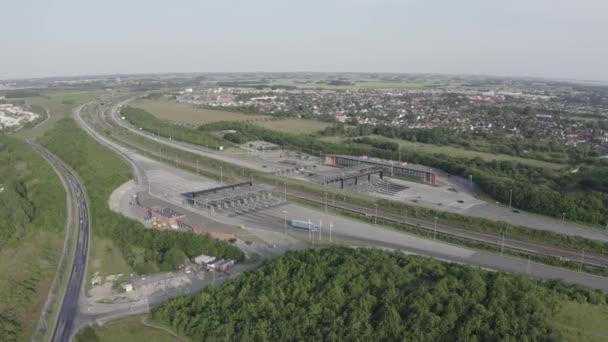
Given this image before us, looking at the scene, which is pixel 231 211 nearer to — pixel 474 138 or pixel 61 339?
pixel 61 339

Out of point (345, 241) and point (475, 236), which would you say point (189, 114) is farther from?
point (475, 236)

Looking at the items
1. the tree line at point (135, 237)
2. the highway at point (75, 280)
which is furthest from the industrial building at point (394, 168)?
the highway at point (75, 280)

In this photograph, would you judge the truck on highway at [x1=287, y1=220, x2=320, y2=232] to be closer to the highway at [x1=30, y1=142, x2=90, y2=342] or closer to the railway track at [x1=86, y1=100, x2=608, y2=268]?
the railway track at [x1=86, y1=100, x2=608, y2=268]

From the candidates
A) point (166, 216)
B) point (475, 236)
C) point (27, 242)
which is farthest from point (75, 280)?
point (475, 236)

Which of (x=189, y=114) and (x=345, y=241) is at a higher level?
(x=189, y=114)

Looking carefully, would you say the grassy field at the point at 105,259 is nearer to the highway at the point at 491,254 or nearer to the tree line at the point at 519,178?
the highway at the point at 491,254

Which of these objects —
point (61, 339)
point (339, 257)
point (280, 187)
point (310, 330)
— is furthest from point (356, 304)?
point (280, 187)

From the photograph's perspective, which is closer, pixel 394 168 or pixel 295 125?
pixel 394 168
